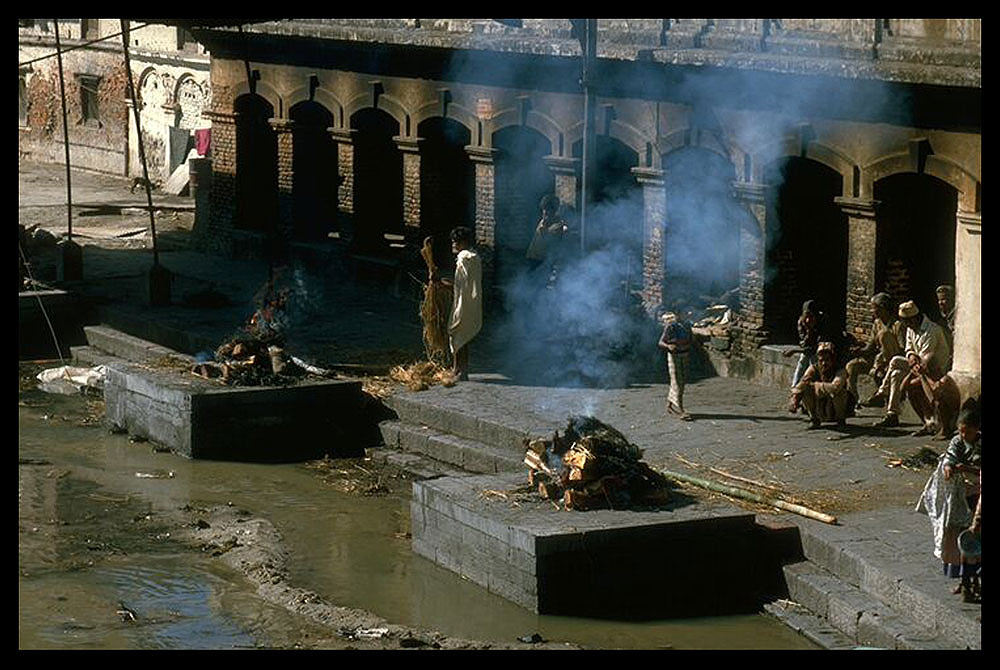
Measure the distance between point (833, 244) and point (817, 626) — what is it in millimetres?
8158

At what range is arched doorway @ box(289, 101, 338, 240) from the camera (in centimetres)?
2803

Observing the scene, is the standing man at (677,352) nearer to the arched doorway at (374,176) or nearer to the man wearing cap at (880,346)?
the man wearing cap at (880,346)

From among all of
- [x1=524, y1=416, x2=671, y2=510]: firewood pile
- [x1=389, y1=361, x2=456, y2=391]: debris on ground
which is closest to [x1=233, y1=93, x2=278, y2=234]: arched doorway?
[x1=389, y1=361, x2=456, y2=391]: debris on ground

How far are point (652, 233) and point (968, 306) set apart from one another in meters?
4.64

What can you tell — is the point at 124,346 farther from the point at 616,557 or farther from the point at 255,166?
the point at 616,557

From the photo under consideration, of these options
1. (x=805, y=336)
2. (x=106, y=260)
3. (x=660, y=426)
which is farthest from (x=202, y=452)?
(x=106, y=260)

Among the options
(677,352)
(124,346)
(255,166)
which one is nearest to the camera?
(677,352)

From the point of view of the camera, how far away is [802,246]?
20.9m

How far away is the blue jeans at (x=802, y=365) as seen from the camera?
1841 centimetres

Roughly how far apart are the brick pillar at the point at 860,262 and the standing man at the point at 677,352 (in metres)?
2.02

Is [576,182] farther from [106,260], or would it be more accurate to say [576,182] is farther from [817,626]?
[817,626]

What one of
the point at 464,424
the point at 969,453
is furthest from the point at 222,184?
the point at 969,453

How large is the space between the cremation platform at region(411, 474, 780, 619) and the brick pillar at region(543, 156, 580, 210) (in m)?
8.88

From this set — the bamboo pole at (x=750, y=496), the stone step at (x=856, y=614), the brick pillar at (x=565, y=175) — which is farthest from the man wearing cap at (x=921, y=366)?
the brick pillar at (x=565, y=175)
